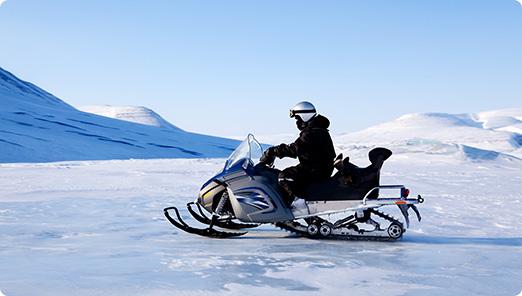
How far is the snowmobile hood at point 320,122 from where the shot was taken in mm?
5418

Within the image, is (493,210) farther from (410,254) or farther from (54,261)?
(54,261)

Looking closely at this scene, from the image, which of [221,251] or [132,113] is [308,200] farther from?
[132,113]

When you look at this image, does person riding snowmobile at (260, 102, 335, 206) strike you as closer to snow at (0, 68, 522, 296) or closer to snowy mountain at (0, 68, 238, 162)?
snow at (0, 68, 522, 296)

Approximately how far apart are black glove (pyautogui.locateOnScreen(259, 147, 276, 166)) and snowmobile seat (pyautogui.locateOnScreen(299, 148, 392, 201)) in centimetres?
44

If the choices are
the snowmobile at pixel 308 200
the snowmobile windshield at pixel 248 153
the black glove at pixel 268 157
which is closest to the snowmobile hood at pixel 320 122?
the snowmobile at pixel 308 200

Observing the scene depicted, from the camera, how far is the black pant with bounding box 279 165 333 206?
5.54 meters

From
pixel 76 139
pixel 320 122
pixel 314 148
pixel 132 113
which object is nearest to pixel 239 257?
pixel 314 148

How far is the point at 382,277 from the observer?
4.10m

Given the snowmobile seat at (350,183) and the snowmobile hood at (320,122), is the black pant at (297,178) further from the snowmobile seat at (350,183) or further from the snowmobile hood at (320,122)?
the snowmobile hood at (320,122)

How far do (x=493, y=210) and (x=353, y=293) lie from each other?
5.41 m

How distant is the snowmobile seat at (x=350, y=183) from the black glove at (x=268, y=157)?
1.45 ft

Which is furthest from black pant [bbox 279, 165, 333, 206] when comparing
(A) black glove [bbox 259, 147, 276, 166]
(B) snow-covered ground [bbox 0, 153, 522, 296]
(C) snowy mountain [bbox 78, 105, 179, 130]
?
(C) snowy mountain [bbox 78, 105, 179, 130]

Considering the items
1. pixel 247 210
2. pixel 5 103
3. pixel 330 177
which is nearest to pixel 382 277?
pixel 330 177

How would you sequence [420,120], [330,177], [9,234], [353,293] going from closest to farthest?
[353,293] < [330,177] < [9,234] < [420,120]
